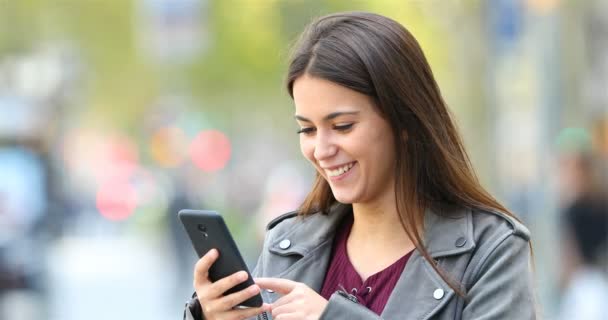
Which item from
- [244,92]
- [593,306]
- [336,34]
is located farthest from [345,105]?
[244,92]

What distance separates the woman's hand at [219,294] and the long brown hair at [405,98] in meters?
0.45

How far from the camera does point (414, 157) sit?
312cm

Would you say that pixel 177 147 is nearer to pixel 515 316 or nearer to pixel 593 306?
pixel 593 306

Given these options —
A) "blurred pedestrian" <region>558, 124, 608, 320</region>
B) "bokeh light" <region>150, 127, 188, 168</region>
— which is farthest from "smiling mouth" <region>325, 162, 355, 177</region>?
"bokeh light" <region>150, 127, 188, 168</region>

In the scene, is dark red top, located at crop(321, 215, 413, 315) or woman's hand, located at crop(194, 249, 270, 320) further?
dark red top, located at crop(321, 215, 413, 315)

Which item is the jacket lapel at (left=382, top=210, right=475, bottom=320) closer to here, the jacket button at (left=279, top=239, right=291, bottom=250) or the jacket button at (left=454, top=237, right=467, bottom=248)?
the jacket button at (left=454, top=237, right=467, bottom=248)

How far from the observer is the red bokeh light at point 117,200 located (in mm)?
26328

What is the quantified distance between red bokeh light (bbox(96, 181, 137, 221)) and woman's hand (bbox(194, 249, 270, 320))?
2307cm

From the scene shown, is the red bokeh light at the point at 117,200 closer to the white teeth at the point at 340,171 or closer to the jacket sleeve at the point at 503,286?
the white teeth at the point at 340,171

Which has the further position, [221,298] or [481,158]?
[481,158]

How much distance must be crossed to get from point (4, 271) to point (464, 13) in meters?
5.15

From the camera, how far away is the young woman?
118 inches

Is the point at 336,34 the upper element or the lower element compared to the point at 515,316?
upper

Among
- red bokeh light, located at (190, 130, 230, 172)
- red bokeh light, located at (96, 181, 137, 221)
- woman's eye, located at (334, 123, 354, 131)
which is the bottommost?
red bokeh light, located at (96, 181, 137, 221)
